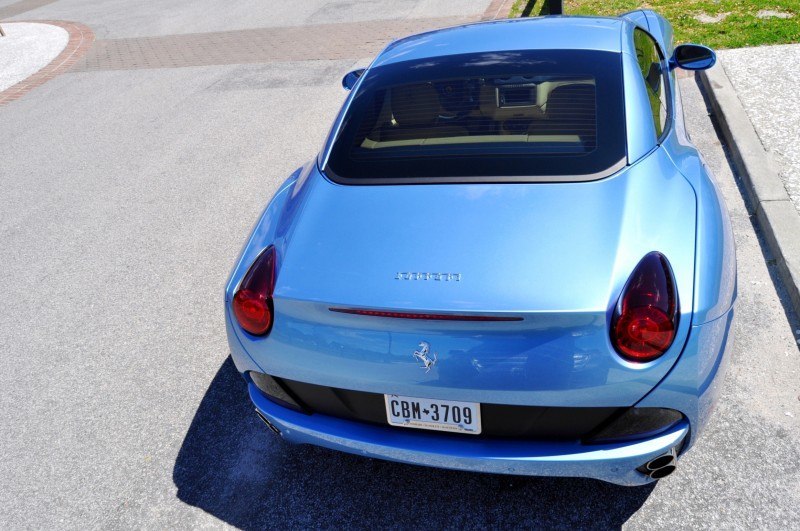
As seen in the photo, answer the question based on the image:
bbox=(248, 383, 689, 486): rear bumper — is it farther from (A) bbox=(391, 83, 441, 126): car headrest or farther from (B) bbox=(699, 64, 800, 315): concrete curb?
(B) bbox=(699, 64, 800, 315): concrete curb

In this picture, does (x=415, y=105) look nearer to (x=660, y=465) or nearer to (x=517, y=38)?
(x=517, y=38)

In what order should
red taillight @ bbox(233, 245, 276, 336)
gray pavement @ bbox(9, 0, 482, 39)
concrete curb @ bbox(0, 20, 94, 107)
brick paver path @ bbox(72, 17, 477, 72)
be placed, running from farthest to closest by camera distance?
gray pavement @ bbox(9, 0, 482, 39), concrete curb @ bbox(0, 20, 94, 107), brick paver path @ bbox(72, 17, 477, 72), red taillight @ bbox(233, 245, 276, 336)

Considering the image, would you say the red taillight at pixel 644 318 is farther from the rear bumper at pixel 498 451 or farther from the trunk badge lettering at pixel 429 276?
the trunk badge lettering at pixel 429 276

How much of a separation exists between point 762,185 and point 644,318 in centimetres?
301

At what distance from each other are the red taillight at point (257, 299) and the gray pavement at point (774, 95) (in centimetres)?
347

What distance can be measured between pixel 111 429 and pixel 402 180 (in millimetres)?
1944

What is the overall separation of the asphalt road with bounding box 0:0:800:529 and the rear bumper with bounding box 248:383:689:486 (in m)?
0.45

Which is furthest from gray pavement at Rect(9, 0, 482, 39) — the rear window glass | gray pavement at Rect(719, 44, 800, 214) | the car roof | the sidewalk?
the rear window glass

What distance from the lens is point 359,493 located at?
9.48ft

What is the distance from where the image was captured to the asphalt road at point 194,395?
2756mm

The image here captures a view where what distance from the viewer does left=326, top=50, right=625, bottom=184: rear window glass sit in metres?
2.74

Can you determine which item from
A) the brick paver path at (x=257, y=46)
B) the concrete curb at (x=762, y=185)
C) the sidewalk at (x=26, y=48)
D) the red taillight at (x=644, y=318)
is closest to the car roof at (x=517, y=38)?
the red taillight at (x=644, y=318)

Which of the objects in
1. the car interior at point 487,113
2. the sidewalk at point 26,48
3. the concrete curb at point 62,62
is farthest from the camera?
the sidewalk at point 26,48

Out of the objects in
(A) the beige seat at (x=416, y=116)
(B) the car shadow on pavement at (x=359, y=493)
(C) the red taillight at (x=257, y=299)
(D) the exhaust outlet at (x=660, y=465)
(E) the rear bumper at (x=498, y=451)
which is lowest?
(B) the car shadow on pavement at (x=359, y=493)
